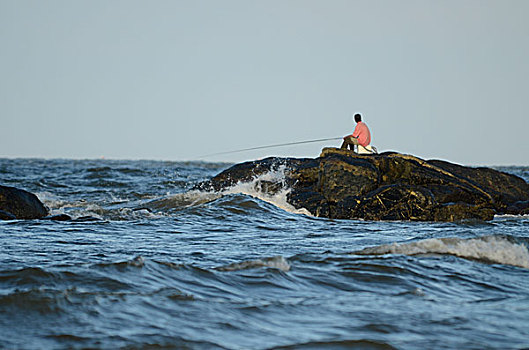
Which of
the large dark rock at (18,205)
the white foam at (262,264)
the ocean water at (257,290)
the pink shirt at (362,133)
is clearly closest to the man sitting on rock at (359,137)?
the pink shirt at (362,133)

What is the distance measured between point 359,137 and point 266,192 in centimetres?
297

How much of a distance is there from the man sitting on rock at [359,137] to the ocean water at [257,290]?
6449mm

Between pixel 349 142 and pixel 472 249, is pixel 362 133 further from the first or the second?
pixel 472 249

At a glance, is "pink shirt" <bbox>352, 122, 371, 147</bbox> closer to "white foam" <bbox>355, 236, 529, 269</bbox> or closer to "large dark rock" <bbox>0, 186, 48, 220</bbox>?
"large dark rock" <bbox>0, 186, 48, 220</bbox>

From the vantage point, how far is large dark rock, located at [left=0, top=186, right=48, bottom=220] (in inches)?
417

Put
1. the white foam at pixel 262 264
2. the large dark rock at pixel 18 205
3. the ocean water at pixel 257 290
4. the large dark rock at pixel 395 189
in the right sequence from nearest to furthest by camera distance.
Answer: the ocean water at pixel 257 290 → the white foam at pixel 262 264 → the large dark rock at pixel 18 205 → the large dark rock at pixel 395 189

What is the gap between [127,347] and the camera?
3.32 metres

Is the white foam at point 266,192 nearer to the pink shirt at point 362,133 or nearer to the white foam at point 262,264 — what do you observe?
the pink shirt at point 362,133

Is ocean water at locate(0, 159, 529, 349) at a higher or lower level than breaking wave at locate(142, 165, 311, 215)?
lower

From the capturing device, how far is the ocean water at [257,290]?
3549 millimetres

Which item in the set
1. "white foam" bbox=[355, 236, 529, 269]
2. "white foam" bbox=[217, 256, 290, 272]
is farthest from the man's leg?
"white foam" bbox=[217, 256, 290, 272]

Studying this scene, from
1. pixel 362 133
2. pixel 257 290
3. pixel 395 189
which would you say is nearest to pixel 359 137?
pixel 362 133

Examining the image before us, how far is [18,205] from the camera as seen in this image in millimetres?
10797

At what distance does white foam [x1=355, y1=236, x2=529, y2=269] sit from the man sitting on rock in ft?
28.0
